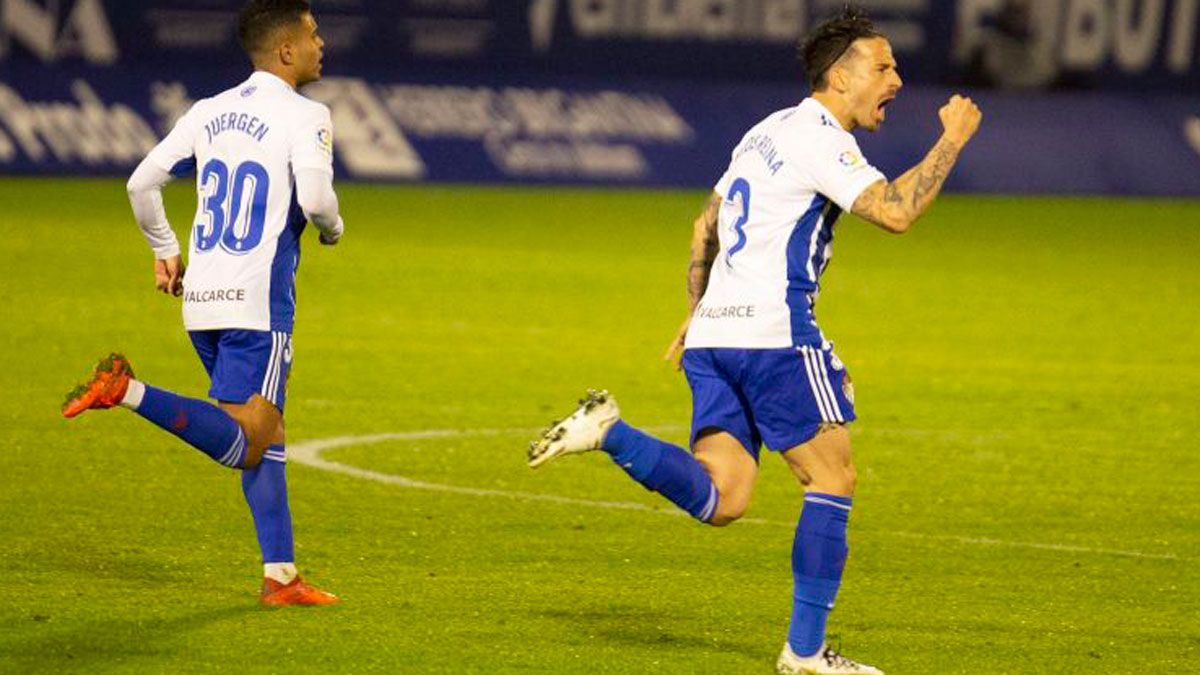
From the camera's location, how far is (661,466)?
6727 millimetres

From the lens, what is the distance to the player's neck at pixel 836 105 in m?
6.85

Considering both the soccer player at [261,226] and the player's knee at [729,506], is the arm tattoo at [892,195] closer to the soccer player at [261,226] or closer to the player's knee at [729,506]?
the player's knee at [729,506]

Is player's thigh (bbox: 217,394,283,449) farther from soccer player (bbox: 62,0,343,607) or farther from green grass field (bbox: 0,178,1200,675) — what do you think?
green grass field (bbox: 0,178,1200,675)

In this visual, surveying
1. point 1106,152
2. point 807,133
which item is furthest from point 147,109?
point 807,133

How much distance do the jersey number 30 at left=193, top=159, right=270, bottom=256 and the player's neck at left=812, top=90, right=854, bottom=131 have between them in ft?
5.61

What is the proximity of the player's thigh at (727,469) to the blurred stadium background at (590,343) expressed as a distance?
0.46 meters

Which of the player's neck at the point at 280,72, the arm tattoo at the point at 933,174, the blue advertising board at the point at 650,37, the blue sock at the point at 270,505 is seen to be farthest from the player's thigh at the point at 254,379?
the blue advertising board at the point at 650,37

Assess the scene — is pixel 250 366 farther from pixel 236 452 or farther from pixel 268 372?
pixel 236 452

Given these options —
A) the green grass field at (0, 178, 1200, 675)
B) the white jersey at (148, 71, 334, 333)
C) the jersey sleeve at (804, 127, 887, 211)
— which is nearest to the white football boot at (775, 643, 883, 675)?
the green grass field at (0, 178, 1200, 675)

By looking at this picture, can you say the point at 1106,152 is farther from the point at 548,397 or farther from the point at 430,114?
the point at 548,397

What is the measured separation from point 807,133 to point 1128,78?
1047 inches

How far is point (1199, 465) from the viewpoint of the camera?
36.8 ft

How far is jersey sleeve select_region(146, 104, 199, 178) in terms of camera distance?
7547 millimetres

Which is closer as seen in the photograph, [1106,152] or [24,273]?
[24,273]
